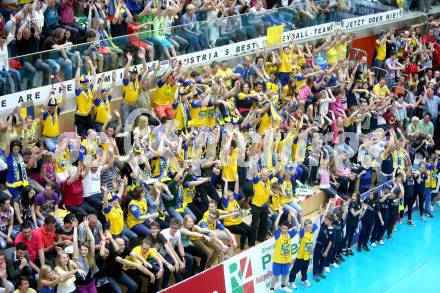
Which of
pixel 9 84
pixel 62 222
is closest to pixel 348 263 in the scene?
pixel 62 222

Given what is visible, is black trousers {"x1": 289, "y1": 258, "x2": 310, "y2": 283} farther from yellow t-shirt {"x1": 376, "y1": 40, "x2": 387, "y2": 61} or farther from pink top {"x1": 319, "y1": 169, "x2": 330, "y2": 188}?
yellow t-shirt {"x1": 376, "y1": 40, "x2": 387, "y2": 61}

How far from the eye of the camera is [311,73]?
21109 mm

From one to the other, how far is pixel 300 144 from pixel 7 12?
691cm

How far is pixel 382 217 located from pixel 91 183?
22.6 ft

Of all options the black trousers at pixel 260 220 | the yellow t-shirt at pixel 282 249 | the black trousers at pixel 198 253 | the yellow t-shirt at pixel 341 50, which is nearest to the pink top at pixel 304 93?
the yellow t-shirt at pixel 341 50

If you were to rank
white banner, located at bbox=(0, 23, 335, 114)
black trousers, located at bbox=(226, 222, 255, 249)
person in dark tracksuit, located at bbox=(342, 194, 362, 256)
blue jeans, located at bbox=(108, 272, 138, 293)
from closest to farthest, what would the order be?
blue jeans, located at bbox=(108, 272, 138, 293) → white banner, located at bbox=(0, 23, 335, 114) → black trousers, located at bbox=(226, 222, 255, 249) → person in dark tracksuit, located at bbox=(342, 194, 362, 256)

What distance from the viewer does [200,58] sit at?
19875mm

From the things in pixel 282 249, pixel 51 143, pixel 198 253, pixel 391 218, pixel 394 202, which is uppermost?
pixel 51 143

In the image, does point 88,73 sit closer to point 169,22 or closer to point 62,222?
point 169,22

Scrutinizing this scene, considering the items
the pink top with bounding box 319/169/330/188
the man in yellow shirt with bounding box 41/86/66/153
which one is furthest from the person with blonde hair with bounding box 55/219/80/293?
the pink top with bounding box 319/169/330/188

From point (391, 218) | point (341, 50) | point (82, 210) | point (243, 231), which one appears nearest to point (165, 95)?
point (243, 231)

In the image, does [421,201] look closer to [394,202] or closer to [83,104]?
[394,202]

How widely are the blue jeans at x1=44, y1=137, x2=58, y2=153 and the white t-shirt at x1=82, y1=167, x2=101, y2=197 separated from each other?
885 mm

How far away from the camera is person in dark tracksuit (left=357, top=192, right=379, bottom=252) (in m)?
18.2
